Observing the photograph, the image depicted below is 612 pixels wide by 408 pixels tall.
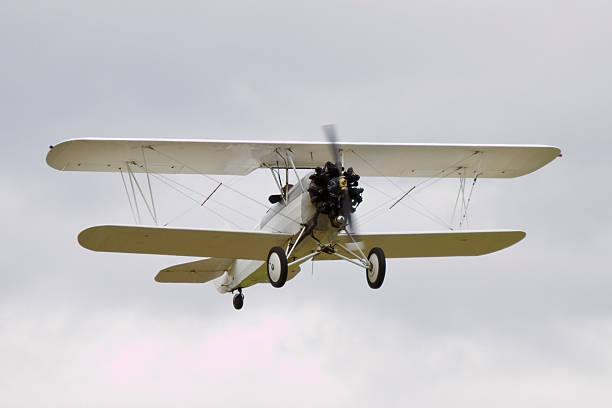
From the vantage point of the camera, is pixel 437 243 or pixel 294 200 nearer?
pixel 294 200

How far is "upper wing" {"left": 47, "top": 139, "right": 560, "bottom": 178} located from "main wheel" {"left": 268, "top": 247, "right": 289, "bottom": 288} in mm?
2214

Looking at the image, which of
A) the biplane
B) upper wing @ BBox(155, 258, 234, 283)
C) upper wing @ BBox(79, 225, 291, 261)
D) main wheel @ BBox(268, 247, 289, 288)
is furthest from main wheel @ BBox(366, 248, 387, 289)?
upper wing @ BBox(155, 258, 234, 283)

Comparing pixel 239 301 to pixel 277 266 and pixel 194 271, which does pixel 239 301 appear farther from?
pixel 277 266

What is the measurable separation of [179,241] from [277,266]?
1.88 metres

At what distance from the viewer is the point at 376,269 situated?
61.5 ft

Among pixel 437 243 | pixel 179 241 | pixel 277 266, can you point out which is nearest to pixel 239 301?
pixel 179 241

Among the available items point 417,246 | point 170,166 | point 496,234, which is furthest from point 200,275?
point 496,234

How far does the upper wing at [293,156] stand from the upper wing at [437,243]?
1.50 m

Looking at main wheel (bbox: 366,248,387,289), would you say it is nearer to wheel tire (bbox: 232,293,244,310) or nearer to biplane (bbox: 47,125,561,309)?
biplane (bbox: 47,125,561,309)

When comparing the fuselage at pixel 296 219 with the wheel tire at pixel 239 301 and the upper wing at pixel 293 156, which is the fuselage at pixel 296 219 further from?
the wheel tire at pixel 239 301

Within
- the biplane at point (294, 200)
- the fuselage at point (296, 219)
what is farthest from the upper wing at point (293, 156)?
the fuselage at point (296, 219)

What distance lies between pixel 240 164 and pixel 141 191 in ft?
6.50

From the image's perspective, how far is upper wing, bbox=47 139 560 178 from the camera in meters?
20.0

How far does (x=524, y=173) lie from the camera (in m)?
22.8
